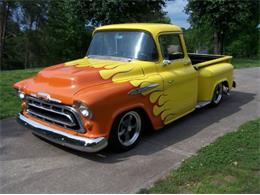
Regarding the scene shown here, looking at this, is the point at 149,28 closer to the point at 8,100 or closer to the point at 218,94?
the point at 218,94

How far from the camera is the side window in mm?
5898

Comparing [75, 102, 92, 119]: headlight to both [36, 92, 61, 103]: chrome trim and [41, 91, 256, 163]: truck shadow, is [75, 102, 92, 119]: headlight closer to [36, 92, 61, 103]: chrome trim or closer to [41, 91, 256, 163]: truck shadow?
[36, 92, 61, 103]: chrome trim

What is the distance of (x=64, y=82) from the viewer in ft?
16.1

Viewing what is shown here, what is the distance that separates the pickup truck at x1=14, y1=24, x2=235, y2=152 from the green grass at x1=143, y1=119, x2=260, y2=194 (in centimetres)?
98

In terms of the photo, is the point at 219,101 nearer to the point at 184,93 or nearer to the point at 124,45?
the point at 184,93

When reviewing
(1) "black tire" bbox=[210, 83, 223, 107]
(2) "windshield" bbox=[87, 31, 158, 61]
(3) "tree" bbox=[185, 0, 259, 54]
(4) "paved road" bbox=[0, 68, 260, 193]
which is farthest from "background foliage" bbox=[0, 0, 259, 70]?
(4) "paved road" bbox=[0, 68, 260, 193]

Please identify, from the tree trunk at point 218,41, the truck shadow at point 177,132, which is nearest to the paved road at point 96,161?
the truck shadow at point 177,132

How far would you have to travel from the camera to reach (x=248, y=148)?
505cm

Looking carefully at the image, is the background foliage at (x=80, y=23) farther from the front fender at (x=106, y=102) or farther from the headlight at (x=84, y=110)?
the headlight at (x=84, y=110)

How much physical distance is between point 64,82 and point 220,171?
2.39 metres

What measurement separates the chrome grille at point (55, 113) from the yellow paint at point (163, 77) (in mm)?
779

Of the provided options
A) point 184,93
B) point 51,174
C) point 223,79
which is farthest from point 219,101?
point 51,174

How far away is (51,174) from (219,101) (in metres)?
4.69

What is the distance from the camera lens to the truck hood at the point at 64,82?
4723 millimetres
